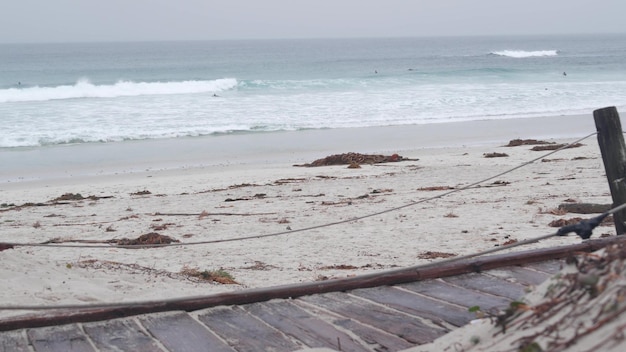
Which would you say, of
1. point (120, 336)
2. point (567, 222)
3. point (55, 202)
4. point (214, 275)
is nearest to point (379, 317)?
point (120, 336)

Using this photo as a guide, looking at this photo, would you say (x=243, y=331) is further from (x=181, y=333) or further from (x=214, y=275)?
(x=214, y=275)

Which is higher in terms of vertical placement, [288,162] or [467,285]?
[467,285]

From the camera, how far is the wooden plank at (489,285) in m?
3.91

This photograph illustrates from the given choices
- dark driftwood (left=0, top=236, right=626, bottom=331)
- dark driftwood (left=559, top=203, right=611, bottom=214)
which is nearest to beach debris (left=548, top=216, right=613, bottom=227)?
dark driftwood (left=559, top=203, right=611, bottom=214)

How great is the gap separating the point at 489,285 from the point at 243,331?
1469mm

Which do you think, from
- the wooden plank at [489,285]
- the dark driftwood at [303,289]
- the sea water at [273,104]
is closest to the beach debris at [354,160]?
the sea water at [273,104]

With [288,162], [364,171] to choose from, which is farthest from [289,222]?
[288,162]

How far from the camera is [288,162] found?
1675 cm

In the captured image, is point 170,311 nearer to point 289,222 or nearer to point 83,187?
point 289,222

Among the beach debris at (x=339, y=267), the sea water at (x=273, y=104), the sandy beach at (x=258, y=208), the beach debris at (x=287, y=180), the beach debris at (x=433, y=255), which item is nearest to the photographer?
the sandy beach at (x=258, y=208)

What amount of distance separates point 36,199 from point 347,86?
2767cm

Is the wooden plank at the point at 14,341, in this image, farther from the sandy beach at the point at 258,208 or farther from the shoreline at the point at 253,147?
the shoreline at the point at 253,147

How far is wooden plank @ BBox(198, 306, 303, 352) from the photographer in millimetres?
3320

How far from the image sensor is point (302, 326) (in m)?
3.55
